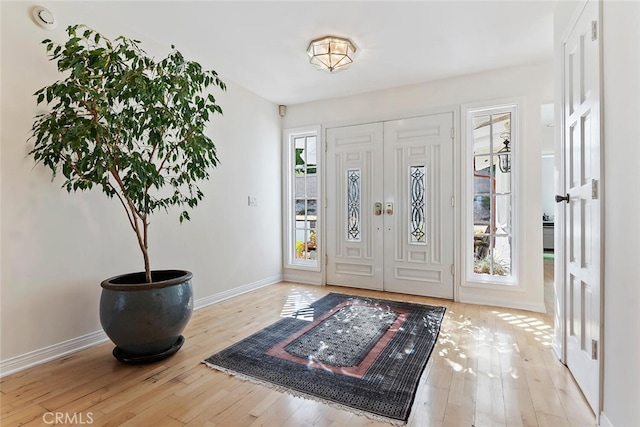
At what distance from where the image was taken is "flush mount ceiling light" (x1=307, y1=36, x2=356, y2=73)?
8.83 ft

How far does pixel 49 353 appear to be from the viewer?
2.12m

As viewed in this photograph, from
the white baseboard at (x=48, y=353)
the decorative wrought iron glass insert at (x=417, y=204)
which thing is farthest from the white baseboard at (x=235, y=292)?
the decorative wrought iron glass insert at (x=417, y=204)

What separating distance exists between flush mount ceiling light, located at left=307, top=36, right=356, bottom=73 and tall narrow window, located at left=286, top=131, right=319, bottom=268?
148 centimetres

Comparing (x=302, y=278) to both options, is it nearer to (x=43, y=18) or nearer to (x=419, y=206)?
(x=419, y=206)

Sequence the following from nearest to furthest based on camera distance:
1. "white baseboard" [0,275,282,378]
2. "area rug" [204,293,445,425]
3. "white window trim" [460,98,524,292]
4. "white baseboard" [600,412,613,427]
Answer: "white baseboard" [600,412,613,427] < "area rug" [204,293,445,425] < "white baseboard" [0,275,282,378] < "white window trim" [460,98,524,292]

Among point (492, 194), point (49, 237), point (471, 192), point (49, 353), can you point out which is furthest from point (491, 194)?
point (49, 353)

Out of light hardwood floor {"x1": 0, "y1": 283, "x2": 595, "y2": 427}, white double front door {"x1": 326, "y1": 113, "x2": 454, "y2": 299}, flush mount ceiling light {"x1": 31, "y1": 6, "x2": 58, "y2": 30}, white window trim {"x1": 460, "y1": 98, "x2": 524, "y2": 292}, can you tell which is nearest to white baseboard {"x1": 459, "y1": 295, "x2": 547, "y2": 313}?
white window trim {"x1": 460, "y1": 98, "x2": 524, "y2": 292}

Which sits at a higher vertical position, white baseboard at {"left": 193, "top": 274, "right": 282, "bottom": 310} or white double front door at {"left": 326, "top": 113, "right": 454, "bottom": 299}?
white double front door at {"left": 326, "top": 113, "right": 454, "bottom": 299}

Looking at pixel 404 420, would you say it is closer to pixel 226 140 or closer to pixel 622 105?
pixel 622 105

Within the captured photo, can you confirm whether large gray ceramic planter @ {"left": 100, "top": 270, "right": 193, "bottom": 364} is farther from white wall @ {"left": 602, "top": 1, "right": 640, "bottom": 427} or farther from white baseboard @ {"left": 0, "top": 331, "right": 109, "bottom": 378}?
white wall @ {"left": 602, "top": 1, "right": 640, "bottom": 427}

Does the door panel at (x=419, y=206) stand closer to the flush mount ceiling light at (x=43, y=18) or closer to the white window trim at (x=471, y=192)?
the white window trim at (x=471, y=192)

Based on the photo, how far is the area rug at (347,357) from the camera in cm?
168

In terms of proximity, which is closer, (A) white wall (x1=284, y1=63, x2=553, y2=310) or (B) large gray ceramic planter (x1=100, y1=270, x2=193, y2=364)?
(B) large gray ceramic planter (x1=100, y1=270, x2=193, y2=364)

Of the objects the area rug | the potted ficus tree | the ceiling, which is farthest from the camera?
the ceiling
